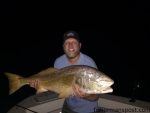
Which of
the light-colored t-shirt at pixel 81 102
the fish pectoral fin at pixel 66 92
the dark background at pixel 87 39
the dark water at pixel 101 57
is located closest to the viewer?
the fish pectoral fin at pixel 66 92

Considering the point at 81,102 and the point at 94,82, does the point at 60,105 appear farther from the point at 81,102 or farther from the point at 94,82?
the point at 94,82

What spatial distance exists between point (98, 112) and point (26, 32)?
111ft

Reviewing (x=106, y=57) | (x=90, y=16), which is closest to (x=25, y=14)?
(x=90, y=16)

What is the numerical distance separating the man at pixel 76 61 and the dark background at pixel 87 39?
3.99 feet

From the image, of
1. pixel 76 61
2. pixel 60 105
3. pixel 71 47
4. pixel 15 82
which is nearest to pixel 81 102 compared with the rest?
pixel 76 61

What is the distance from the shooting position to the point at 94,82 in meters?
4.17

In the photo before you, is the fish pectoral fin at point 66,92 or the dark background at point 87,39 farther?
the dark background at point 87,39

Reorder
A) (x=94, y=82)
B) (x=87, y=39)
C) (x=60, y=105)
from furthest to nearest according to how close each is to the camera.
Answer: (x=87, y=39)
(x=60, y=105)
(x=94, y=82)

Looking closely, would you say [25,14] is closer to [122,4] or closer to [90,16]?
[90,16]

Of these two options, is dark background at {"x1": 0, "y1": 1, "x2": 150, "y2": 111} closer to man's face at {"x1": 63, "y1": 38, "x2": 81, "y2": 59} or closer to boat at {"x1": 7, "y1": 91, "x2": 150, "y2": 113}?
boat at {"x1": 7, "y1": 91, "x2": 150, "y2": 113}

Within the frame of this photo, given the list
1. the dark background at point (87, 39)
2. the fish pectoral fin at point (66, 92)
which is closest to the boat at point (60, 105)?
the dark background at point (87, 39)

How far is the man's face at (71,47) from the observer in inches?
192

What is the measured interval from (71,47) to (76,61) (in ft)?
0.93

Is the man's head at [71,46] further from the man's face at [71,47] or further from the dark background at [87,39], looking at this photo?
the dark background at [87,39]
